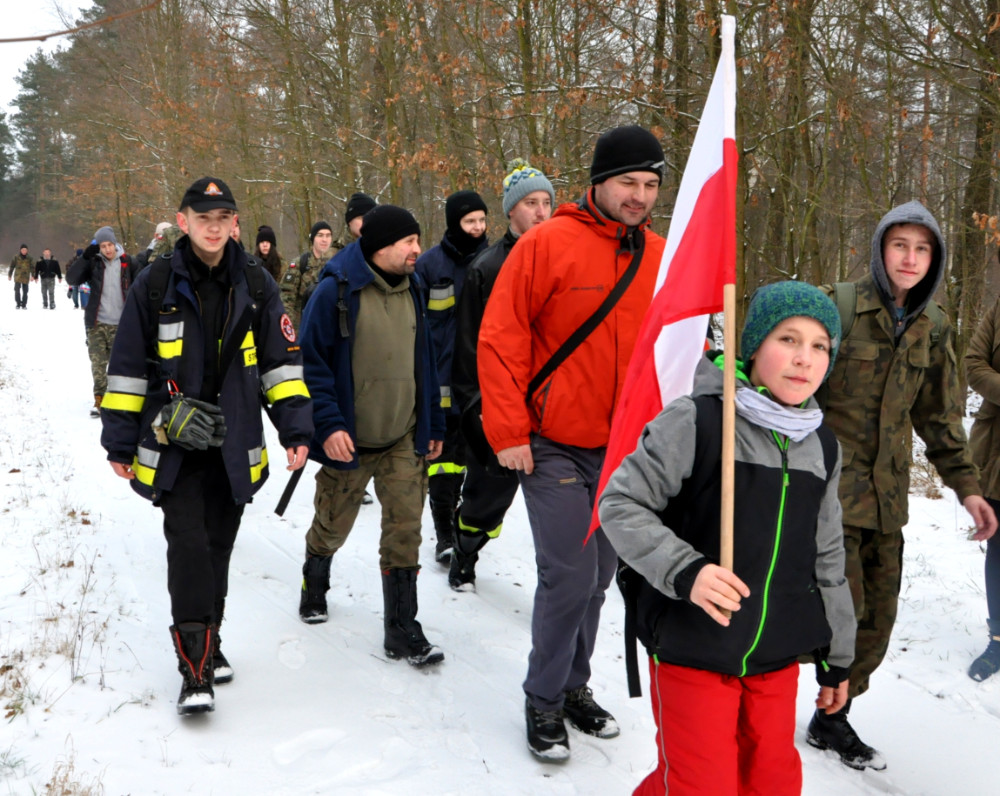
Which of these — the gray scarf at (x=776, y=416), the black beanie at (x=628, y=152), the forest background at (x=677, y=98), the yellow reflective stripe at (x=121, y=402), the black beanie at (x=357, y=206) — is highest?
the forest background at (x=677, y=98)

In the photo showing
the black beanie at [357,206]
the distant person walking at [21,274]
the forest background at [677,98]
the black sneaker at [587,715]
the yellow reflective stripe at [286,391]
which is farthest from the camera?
the distant person walking at [21,274]

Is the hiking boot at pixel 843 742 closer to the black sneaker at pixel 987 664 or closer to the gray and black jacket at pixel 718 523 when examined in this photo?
the black sneaker at pixel 987 664

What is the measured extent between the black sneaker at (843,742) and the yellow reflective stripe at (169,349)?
3284mm

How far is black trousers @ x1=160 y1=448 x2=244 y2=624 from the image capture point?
3.78 meters

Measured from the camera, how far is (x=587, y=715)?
3912 mm

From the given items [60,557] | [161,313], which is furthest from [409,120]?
[161,313]

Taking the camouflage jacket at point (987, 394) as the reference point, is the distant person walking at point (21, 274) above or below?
above

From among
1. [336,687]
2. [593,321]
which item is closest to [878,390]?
[593,321]

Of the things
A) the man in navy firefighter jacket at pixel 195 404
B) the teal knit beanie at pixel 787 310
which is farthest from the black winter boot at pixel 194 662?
the teal knit beanie at pixel 787 310

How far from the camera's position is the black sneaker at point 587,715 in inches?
152

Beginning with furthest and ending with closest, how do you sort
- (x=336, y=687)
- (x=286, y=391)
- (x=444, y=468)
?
(x=444, y=468) < (x=336, y=687) < (x=286, y=391)

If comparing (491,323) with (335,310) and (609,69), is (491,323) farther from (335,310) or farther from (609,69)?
(609,69)

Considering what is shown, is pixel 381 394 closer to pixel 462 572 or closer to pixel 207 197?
pixel 207 197

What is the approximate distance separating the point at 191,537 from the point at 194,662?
562 mm
